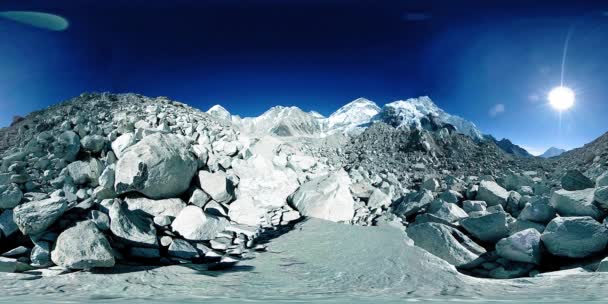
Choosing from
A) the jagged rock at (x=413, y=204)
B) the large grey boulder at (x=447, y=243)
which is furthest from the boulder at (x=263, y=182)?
the large grey boulder at (x=447, y=243)

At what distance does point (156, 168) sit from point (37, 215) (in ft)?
6.45

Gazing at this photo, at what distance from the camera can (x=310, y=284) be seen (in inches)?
142

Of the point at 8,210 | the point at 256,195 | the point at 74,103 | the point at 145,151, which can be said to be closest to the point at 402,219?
the point at 256,195

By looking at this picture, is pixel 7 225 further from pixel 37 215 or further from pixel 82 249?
pixel 82 249

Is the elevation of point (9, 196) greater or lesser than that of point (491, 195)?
lesser

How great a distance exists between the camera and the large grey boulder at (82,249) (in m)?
3.54

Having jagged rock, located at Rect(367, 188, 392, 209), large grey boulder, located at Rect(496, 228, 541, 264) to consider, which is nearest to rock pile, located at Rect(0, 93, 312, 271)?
jagged rock, located at Rect(367, 188, 392, 209)

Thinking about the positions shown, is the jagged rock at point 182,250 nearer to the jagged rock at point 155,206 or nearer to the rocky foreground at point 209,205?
the rocky foreground at point 209,205

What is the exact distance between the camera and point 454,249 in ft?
15.9

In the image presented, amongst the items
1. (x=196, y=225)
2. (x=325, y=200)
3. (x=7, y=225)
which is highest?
(x=325, y=200)

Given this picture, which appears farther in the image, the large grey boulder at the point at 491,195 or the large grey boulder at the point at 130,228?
the large grey boulder at the point at 491,195

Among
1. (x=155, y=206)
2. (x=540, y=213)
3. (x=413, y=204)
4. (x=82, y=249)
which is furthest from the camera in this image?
(x=413, y=204)

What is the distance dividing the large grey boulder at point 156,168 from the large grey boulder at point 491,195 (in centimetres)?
632

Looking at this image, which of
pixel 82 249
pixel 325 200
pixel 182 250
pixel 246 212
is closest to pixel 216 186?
pixel 246 212
